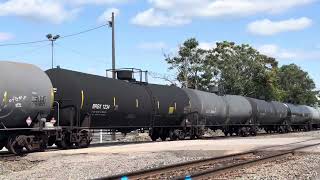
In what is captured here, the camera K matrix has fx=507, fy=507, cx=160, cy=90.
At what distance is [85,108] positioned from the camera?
896 inches

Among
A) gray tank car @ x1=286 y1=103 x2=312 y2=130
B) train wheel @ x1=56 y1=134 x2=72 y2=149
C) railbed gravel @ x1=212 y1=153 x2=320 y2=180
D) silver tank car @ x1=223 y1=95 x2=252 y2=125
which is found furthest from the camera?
gray tank car @ x1=286 y1=103 x2=312 y2=130

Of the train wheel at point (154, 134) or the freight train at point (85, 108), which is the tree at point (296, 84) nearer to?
the freight train at point (85, 108)

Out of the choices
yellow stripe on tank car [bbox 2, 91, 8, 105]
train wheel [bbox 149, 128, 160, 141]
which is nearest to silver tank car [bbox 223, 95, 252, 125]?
train wheel [bbox 149, 128, 160, 141]

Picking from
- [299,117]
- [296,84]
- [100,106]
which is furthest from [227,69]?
[296,84]

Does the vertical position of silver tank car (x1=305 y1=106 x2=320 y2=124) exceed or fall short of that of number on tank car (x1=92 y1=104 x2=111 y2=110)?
it exceeds it

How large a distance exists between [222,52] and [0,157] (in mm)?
56427

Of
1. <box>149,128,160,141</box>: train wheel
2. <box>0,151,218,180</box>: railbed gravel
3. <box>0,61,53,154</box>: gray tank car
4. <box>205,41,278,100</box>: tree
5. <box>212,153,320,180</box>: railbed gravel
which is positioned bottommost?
<box>212,153,320,180</box>: railbed gravel

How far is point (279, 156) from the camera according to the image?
1891 centimetres

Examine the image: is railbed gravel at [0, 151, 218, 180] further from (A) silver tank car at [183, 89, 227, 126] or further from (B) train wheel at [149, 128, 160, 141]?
(A) silver tank car at [183, 89, 227, 126]

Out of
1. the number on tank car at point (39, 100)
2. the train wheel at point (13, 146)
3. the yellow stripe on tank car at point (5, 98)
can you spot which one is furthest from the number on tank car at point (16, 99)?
the train wheel at point (13, 146)

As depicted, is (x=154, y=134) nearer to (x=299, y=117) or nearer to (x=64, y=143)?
(x=64, y=143)

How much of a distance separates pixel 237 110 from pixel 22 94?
74.0ft

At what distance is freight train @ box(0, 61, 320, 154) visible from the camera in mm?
19656

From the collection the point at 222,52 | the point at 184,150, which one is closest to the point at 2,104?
the point at 184,150
